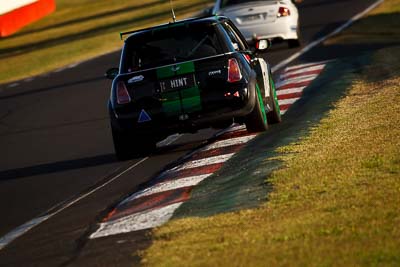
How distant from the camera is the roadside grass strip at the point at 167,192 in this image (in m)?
8.96

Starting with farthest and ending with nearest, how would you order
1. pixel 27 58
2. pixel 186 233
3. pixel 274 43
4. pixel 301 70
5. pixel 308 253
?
pixel 27 58 → pixel 274 43 → pixel 301 70 → pixel 186 233 → pixel 308 253

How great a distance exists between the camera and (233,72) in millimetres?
13242

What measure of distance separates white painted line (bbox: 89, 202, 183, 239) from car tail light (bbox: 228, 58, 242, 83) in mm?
3940

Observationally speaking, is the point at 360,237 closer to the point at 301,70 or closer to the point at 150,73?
the point at 150,73

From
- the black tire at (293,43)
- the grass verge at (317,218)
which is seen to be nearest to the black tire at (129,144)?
the grass verge at (317,218)

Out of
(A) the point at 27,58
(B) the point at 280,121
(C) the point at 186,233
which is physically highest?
(C) the point at 186,233

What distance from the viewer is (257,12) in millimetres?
25891

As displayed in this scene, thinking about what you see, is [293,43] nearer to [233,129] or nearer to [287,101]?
[287,101]

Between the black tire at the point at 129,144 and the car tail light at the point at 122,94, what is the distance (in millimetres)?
329

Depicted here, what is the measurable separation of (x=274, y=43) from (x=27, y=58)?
11.1 m

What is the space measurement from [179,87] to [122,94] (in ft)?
2.04

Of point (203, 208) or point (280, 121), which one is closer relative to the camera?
point (203, 208)

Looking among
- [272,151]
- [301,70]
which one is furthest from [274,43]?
[272,151]

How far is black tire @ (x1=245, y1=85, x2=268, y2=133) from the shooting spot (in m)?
13.4
